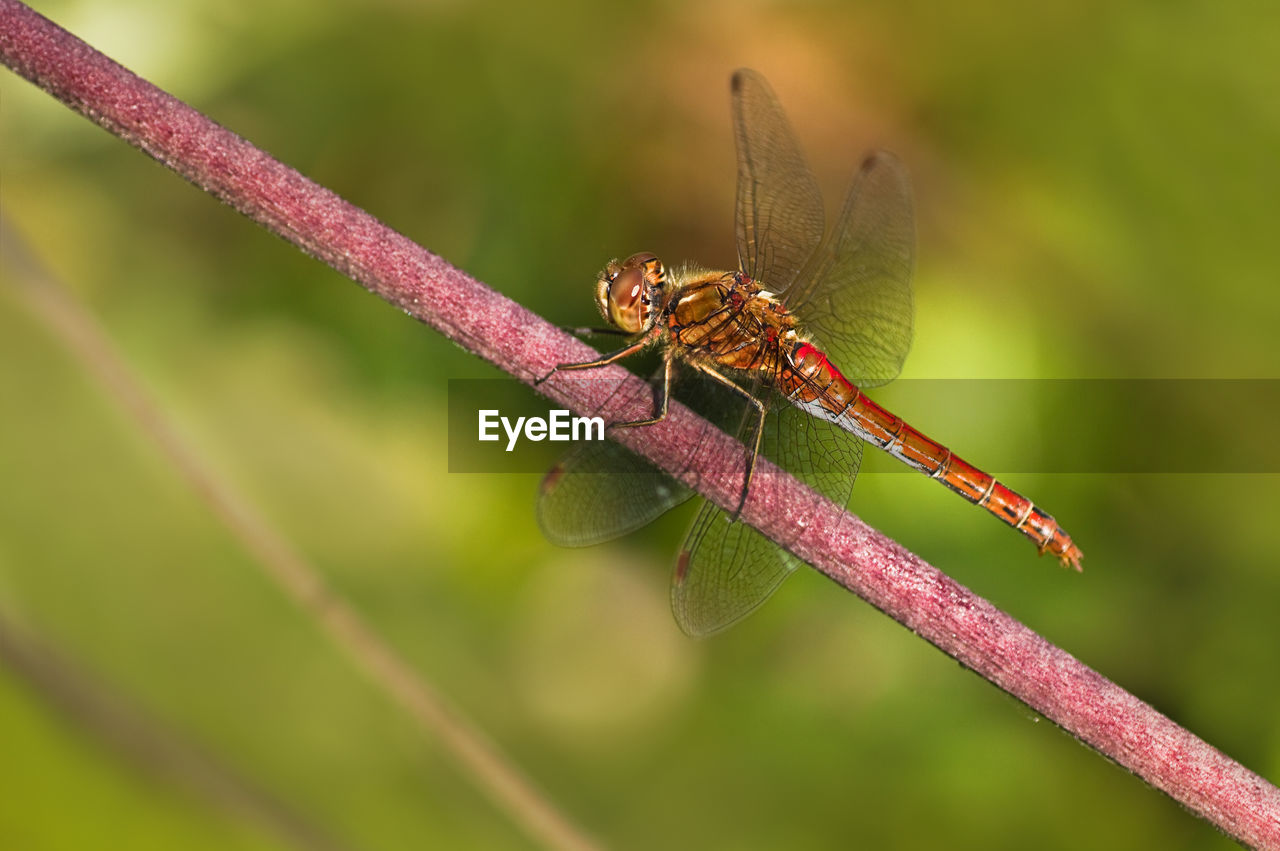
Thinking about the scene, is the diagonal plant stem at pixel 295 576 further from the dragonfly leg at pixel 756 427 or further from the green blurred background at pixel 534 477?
the dragonfly leg at pixel 756 427

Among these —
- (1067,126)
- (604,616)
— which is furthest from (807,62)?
(604,616)

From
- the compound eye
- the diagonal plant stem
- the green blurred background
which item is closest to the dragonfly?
the compound eye

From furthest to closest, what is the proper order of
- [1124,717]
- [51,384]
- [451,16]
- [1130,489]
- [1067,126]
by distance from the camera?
[451,16] → [1067,126] → [1130,489] → [51,384] → [1124,717]

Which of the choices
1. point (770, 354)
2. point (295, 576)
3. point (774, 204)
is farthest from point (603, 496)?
point (774, 204)

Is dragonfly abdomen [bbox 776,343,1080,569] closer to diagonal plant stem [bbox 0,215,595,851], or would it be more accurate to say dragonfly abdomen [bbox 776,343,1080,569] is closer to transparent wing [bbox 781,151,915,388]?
transparent wing [bbox 781,151,915,388]

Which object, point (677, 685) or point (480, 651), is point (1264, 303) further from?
point (480, 651)

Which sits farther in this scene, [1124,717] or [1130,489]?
[1130,489]

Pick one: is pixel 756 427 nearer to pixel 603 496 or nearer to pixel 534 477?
pixel 603 496

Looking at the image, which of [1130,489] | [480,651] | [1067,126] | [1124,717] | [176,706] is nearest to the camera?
[1124,717]
